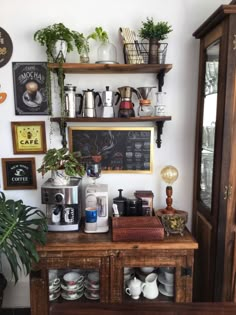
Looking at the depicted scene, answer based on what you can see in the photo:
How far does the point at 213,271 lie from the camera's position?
5.41 ft

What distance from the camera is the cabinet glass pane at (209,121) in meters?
1.66

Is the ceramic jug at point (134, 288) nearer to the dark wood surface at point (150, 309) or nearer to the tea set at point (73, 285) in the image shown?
the tea set at point (73, 285)

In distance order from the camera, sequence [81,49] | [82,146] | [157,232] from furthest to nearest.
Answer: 1. [82,146]
2. [81,49]
3. [157,232]

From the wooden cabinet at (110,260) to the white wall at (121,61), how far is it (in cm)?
53

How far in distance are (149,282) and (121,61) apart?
1.56m

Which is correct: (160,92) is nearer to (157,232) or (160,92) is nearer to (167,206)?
(167,206)

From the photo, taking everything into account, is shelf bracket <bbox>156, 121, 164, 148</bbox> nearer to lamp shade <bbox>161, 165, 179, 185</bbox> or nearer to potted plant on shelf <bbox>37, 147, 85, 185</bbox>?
lamp shade <bbox>161, 165, 179, 185</bbox>

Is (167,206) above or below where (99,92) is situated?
below

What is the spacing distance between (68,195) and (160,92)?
98 centimetres

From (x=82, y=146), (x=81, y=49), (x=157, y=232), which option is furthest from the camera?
(x=82, y=146)

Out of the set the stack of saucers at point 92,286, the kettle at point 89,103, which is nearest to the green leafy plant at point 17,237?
the stack of saucers at point 92,286

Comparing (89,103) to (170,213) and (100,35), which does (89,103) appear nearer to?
(100,35)

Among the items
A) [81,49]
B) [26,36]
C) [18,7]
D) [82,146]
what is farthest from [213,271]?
[18,7]

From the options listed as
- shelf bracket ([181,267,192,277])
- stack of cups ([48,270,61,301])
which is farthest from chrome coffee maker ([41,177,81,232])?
shelf bracket ([181,267,192,277])
